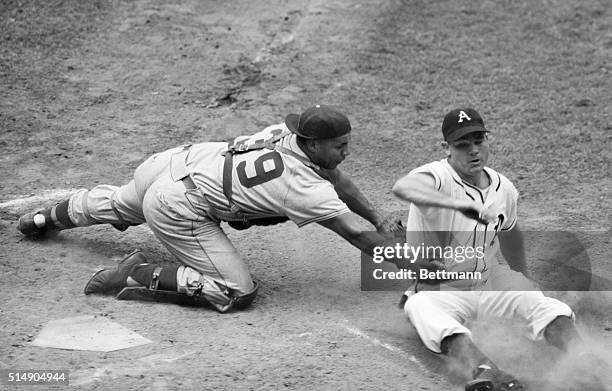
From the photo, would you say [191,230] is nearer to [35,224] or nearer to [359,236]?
[359,236]

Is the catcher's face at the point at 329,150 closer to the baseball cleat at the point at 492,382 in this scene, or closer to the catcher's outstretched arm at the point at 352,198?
the catcher's outstretched arm at the point at 352,198

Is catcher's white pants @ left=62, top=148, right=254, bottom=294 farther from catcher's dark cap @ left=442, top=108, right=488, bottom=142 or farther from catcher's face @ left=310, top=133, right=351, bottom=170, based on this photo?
catcher's dark cap @ left=442, top=108, right=488, bottom=142

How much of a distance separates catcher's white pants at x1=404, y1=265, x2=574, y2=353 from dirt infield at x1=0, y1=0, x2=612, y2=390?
0.73 ft

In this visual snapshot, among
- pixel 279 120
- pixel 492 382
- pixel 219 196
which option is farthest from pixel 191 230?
pixel 279 120

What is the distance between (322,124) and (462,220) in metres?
1.01

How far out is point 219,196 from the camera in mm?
5945

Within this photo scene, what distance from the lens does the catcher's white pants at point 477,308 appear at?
5.09 metres

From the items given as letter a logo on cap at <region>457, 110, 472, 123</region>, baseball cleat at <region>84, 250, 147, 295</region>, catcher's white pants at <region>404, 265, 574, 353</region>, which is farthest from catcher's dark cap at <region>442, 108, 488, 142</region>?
baseball cleat at <region>84, 250, 147, 295</region>

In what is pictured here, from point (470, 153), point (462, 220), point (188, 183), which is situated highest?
point (470, 153)

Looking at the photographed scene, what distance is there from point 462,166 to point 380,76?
4329 millimetres

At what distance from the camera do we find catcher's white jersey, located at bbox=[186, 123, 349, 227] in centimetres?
567

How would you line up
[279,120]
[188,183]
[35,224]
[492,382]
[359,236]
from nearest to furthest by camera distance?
1. [492,382]
2. [359,236]
3. [188,183]
4. [35,224]
5. [279,120]

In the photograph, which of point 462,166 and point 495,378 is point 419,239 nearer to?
point 462,166

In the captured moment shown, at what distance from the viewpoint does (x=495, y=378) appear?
4730 mm
